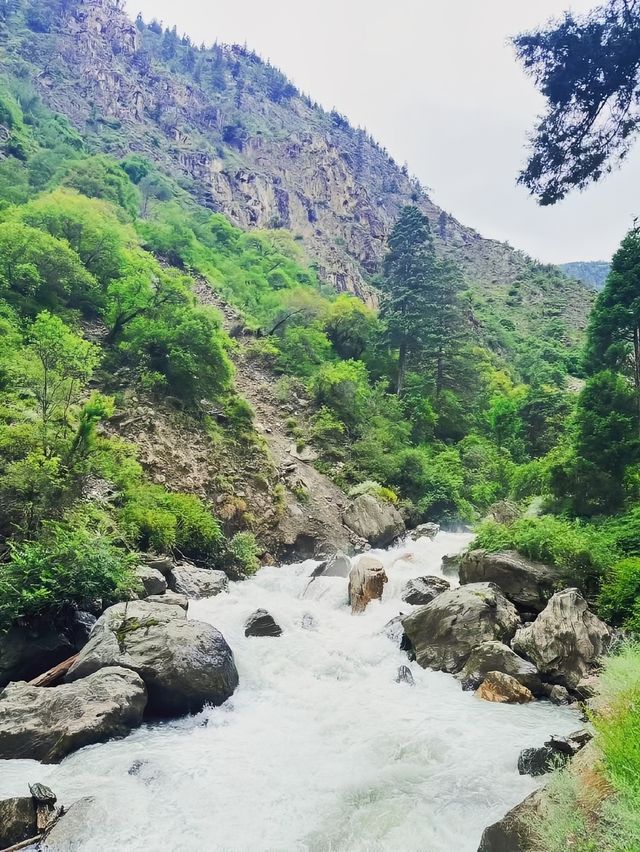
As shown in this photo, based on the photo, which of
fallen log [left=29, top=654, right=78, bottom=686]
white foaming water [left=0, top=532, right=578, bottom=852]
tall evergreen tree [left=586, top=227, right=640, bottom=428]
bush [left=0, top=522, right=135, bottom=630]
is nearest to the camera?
white foaming water [left=0, top=532, right=578, bottom=852]

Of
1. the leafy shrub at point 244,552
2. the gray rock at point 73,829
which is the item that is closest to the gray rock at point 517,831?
the gray rock at point 73,829

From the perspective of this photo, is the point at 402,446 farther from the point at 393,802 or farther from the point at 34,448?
the point at 393,802

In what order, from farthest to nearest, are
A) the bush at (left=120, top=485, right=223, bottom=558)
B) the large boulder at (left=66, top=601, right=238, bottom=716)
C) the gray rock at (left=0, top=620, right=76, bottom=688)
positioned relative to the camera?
the bush at (left=120, top=485, right=223, bottom=558) → the gray rock at (left=0, top=620, right=76, bottom=688) → the large boulder at (left=66, top=601, right=238, bottom=716)

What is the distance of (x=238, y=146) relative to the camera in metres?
114

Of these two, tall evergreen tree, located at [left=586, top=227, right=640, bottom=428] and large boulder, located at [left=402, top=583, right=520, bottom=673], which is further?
tall evergreen tree, located at [left=586, top=227, right=640, bottom=428]

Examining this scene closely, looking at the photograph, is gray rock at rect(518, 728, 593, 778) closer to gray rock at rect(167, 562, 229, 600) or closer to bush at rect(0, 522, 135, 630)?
bush at rect(0, 522, 135, 630)

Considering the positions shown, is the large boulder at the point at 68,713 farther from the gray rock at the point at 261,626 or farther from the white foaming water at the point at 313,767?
the gray rock at the point at 261,626

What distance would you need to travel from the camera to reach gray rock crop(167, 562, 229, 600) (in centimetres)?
1652

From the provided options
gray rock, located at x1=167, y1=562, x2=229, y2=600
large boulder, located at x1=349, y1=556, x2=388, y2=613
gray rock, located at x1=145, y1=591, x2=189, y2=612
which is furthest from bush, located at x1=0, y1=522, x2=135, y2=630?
large boulder, located at x1=349, y1=556, x2=388, y2=613

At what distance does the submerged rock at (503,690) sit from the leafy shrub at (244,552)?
1146 centimetres

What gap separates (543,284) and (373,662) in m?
95.1

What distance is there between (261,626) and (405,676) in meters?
4.15

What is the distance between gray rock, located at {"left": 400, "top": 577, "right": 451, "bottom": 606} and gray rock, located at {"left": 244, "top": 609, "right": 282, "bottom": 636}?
4.54 meters

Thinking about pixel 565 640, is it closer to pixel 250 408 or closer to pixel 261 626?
pixel 261 626
